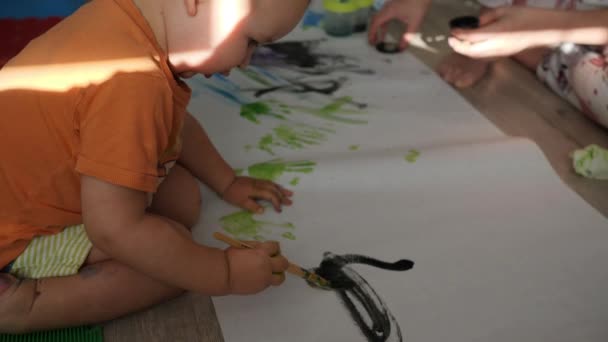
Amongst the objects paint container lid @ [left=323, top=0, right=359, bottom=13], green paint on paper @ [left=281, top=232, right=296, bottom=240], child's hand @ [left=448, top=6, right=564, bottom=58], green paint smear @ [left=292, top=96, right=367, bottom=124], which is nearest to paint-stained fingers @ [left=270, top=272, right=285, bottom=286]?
green paint on paper @ [left=281, top=232, right=296, bottom=240]

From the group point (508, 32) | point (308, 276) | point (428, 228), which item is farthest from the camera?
point (508, 32)

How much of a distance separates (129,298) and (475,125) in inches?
27.1

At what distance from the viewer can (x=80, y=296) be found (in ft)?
2.29

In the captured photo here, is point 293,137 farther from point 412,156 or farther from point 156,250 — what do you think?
point 156,250

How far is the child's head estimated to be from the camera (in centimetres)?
64

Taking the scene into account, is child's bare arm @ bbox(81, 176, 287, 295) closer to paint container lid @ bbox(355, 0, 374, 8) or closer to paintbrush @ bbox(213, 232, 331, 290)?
paintbrush @ bbox(213, 232, 331, 290)

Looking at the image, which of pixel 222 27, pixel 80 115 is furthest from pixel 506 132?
pixel 80 115

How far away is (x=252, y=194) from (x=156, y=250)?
0.27 meters

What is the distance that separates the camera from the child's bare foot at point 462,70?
1.24 meters

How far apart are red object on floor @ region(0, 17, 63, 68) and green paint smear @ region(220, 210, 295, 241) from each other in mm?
617

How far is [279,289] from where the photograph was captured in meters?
0.76

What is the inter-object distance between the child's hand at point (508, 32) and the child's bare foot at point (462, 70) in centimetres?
13

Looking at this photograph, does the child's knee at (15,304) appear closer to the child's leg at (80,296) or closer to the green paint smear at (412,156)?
the child's leg at (80,296)

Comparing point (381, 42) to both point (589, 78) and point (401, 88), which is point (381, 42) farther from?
point (589, 78)
